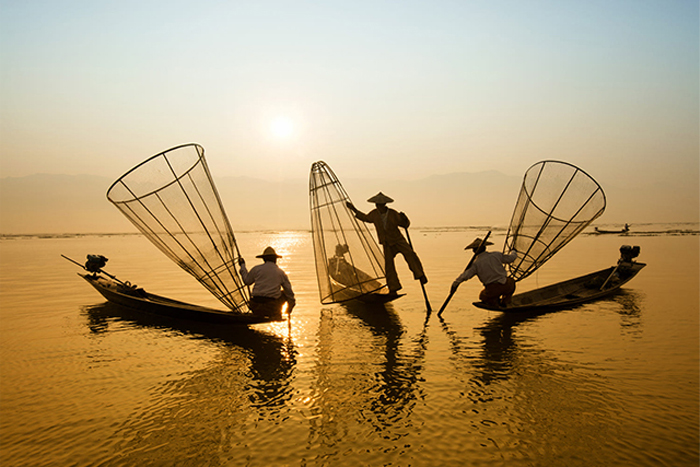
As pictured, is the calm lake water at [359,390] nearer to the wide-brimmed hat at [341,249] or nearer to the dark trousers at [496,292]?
the dark trousers at [496,292]

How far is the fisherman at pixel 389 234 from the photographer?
11414mm

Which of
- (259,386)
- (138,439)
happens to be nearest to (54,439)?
(138,439)

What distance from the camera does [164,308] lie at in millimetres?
10297

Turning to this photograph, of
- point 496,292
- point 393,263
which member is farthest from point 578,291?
point 393,263

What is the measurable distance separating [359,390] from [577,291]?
9.87m

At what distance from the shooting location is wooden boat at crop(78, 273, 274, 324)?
9180 millimetres

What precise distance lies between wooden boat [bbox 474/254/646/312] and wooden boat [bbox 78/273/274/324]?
6440mm

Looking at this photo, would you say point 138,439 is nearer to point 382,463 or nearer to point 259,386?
point 259,386

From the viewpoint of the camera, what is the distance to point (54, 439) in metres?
4.86

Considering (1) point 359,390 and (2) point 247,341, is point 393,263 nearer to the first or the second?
(2) point 247,341

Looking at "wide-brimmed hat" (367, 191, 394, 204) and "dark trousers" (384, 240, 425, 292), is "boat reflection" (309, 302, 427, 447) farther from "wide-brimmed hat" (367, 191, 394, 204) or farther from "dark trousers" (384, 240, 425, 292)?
"wide-brimmed hat" (367, 191, 394, 204)

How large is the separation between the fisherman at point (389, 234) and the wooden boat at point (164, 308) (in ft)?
12.6

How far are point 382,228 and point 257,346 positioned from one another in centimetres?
→ 458

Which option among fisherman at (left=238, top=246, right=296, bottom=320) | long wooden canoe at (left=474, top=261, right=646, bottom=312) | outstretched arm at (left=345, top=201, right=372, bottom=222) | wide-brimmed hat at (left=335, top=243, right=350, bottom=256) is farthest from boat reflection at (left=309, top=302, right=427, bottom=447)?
long wooden canoe at (left=474, top=261, right=646, bottom=312)
